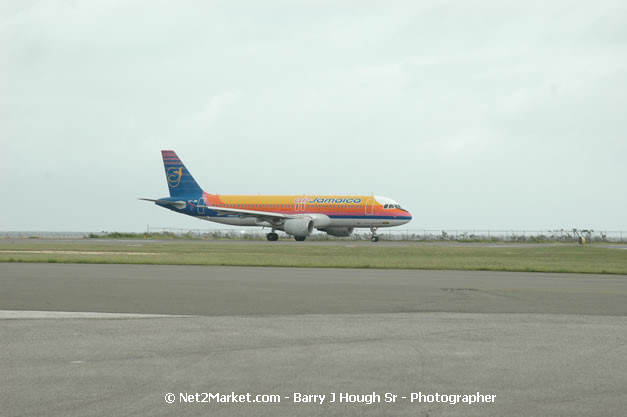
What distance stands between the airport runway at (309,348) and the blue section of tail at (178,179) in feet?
168

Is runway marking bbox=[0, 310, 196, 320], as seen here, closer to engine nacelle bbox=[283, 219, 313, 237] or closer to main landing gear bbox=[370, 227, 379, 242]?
engine nacelle bbox=[283, 219, 313, 237]

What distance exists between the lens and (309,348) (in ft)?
26.9

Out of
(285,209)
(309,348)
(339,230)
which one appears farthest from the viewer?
(339,230)

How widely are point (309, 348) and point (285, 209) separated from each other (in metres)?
A: 53.8

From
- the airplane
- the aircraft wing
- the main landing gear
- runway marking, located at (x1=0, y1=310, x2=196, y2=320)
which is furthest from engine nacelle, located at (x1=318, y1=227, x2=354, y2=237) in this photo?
runway marking, located at (x1=0, y1=310, x2=196, y2=320)

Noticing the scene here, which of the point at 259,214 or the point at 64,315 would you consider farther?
the point at 259,214

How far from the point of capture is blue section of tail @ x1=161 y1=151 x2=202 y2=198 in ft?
220

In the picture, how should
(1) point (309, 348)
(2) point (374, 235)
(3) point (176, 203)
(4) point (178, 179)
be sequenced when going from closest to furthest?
(1) point (309, 348) → (2) point (374, 235) → (3) point (176, 203) → (4) point (178, 179)

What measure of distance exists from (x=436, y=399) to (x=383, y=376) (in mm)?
905

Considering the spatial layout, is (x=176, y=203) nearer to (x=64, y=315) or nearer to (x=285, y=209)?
(x=285, y=209)

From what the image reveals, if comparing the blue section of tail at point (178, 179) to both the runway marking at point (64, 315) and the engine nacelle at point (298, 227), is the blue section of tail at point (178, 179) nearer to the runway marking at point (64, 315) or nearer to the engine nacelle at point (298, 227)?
the engine nacelle at point (298, 227)

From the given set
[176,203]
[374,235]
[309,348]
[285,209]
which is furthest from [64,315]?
[176,203]

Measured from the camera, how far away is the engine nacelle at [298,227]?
2275 inches

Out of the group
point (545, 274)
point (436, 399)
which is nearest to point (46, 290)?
point (436, 399)
